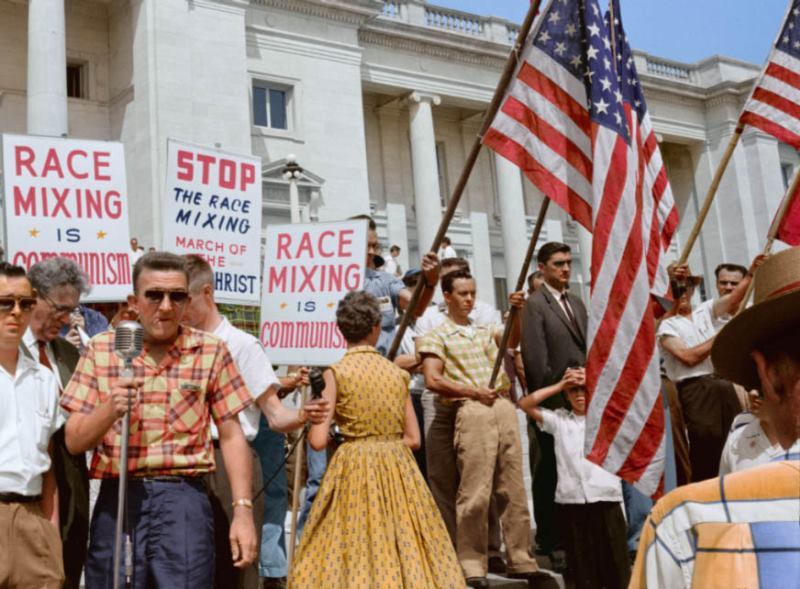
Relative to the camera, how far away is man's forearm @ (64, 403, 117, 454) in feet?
10.5

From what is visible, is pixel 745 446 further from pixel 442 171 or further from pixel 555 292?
pixel 442 171

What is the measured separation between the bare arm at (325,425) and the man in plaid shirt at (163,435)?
1.03m

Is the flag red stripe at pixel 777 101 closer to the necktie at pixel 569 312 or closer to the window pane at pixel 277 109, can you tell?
the necktie at pixel 569 312

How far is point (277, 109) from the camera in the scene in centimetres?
2655

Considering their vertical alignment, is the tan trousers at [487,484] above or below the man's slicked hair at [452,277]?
below

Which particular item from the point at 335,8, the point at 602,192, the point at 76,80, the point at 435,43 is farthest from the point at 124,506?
the point at 435,43

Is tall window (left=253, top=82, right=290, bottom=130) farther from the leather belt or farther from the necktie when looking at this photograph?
the leather belt

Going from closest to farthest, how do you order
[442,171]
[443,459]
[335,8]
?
[443,459]
[335,8]
[442,171]

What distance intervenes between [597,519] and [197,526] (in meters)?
3.01

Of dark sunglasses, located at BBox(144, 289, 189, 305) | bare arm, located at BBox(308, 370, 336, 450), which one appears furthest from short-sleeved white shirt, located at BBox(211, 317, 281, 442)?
dark sunglasses, located at BBox(144, 289, 189, 305)

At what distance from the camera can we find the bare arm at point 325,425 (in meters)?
4.59

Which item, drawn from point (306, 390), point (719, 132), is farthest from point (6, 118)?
point (719, 132)

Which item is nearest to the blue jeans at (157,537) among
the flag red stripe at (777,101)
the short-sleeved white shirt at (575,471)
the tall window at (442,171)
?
the short-sleeved white shirt at (575,471)

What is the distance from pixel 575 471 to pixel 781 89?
12.2 feet
